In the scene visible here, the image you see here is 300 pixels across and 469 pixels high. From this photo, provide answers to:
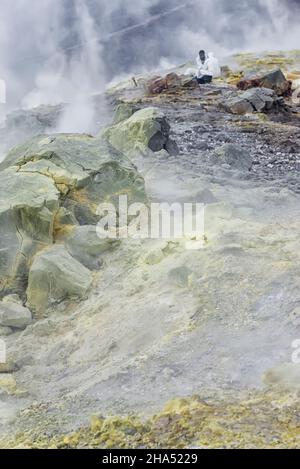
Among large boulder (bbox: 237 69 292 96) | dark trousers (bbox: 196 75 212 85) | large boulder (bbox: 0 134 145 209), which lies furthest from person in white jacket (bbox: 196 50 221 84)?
large boulder (bbox: 0 134 145 209)

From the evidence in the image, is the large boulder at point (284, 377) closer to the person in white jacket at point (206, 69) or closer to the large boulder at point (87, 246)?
the large boulder at point (87, 246)

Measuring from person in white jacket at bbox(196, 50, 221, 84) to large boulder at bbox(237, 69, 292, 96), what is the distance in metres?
2.11

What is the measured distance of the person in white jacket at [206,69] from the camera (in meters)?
22.8

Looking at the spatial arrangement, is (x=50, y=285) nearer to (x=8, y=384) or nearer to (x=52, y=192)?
(x=52, y=192)

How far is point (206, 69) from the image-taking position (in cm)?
2378

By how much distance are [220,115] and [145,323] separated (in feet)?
37.4

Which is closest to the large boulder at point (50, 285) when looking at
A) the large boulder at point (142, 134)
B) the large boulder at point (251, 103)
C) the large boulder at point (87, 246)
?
the large boulder at point (87, 246)

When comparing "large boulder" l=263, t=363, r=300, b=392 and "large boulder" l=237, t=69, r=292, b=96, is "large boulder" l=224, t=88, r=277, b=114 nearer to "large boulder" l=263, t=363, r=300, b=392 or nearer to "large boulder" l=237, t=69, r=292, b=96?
"large boulder" l=237, t=69, r=292, b=96

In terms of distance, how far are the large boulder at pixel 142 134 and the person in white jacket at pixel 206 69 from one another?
36.9 feet

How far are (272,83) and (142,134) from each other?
413 inches

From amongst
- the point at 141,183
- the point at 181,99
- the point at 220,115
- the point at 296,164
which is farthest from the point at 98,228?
the point at 181,99

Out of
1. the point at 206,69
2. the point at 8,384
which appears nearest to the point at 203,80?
the point at 206,69

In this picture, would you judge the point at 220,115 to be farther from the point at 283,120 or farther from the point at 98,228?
the point at 98,228

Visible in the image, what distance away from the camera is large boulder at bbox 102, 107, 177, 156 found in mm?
11422
